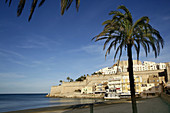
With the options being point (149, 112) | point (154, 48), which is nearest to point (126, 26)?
point (154, 48)

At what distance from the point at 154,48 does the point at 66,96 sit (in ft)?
351

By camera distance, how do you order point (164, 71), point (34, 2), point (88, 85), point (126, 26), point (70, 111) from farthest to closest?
point (88, 85), point (164, 71), point (126, 26), point (34, 2), point (70, 111)

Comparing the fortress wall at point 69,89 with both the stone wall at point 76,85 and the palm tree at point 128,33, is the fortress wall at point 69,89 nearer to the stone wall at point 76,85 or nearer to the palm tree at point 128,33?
the stone wall at point 76,85

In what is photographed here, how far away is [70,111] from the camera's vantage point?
484 centimetres

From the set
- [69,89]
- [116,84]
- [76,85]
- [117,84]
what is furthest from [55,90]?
[117,84]

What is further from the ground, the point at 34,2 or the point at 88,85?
the point at 34,2

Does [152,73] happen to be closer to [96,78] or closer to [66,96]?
[96,78]

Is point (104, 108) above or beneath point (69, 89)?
above

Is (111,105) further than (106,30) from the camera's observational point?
No

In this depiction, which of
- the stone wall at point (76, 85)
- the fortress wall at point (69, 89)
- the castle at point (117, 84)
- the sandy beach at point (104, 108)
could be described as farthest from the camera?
the fortress wall at point (69, 89)

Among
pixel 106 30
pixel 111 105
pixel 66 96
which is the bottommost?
pixel 66 96

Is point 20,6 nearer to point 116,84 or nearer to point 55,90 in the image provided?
point 116,84

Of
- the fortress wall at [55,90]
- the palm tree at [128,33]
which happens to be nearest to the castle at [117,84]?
the fortress wall at [55,90]

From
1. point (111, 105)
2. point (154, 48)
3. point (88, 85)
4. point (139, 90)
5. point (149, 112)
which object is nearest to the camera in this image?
point (111, 105)
